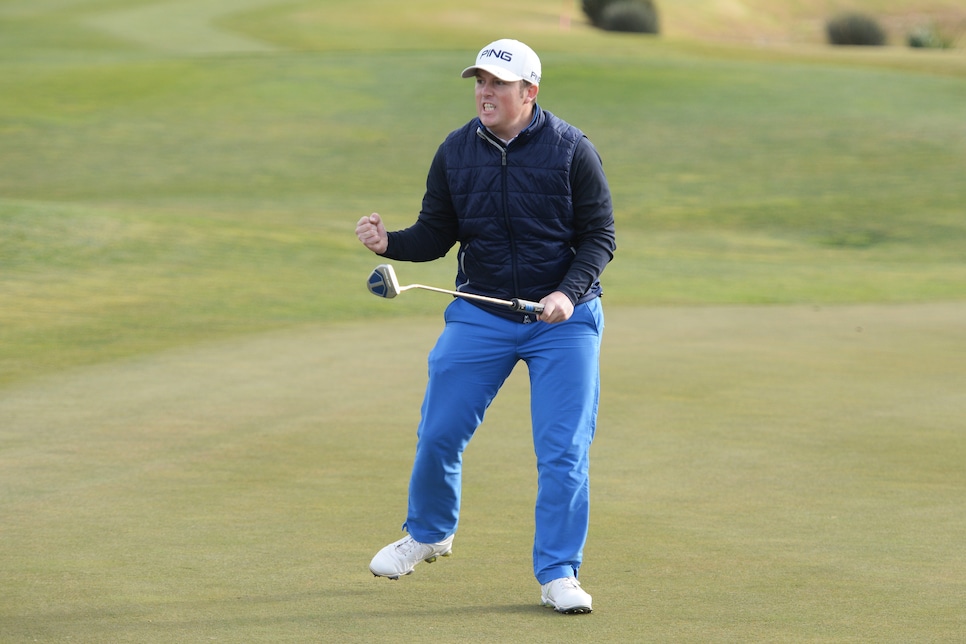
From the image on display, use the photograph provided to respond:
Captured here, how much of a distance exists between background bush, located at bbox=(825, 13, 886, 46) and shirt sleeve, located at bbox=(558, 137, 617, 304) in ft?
141

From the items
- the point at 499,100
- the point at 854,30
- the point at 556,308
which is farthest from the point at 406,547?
the point at 854,30

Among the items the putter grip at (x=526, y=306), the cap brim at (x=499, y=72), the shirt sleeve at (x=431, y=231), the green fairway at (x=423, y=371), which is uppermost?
the cap brim at (x=499, y=72)

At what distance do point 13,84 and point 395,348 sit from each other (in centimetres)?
2189

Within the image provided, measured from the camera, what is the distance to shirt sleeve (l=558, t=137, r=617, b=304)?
5.28m

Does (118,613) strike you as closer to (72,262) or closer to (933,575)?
(933,575)

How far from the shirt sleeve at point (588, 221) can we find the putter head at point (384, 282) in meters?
0.60

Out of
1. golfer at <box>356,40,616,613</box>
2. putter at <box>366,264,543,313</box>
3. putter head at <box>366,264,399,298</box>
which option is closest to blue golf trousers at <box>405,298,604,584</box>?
golfer at <box>356,40,616,613</box>

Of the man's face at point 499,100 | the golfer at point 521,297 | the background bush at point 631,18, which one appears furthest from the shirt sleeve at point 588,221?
the background bush at point 631,18

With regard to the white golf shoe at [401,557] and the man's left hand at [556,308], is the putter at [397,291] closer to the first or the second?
the man's left hand at [556,308]

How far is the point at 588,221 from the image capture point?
5.38 m

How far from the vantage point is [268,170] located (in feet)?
82.9

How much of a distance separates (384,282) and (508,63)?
90 centimetres

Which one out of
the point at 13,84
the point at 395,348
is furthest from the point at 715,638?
the point at 13,84

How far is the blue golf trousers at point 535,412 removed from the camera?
5250 mm
